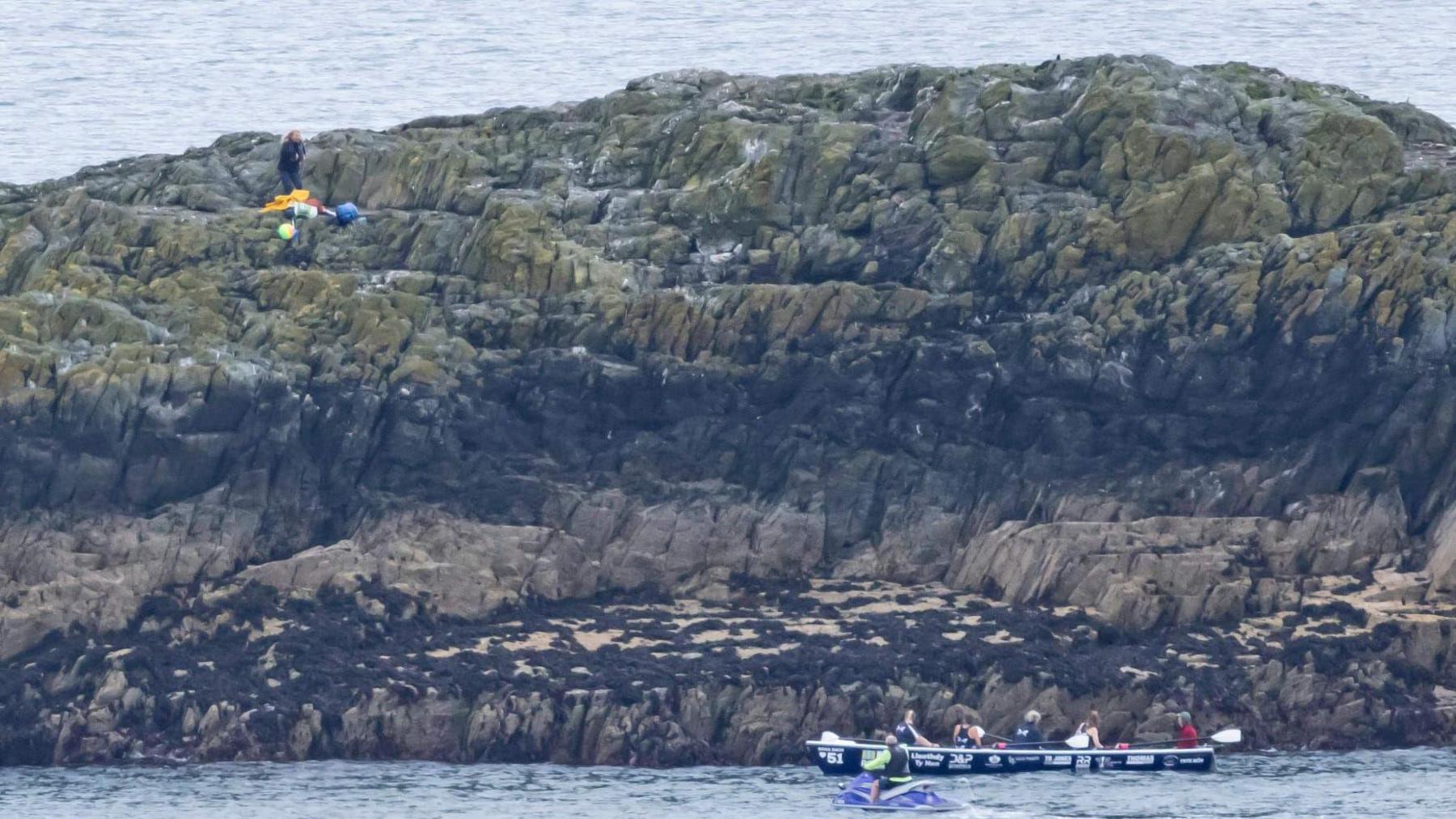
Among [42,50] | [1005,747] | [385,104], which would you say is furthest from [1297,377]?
[42,50]

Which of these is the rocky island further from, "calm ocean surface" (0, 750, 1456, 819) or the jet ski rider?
the jet ski rider

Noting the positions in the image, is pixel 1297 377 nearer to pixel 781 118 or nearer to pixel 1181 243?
pixel 1181 243

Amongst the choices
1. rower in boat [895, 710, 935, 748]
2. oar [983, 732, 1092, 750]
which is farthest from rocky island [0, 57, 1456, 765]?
rower in boat [895, 710, 935, 748]

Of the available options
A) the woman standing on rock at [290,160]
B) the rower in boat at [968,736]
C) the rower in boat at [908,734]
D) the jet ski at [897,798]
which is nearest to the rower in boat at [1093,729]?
the rower in boat at [968,736]

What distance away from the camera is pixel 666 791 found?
234ft

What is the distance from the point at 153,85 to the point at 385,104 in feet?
41.0

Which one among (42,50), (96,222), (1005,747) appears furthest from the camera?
(42,50)

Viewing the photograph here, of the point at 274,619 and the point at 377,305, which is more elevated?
the point at 377,305

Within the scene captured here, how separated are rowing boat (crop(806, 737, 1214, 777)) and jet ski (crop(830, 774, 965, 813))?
61 centimetres

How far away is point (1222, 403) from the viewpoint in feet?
259

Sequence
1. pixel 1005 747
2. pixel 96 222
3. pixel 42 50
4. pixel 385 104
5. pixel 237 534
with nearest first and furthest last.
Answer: pixel 1005 747 < pixel 237 534 < pixel 96 222 < pixel 385 104 < pixel 42 50

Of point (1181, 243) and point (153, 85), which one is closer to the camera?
point (1181, 243)

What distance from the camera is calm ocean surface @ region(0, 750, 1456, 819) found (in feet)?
228

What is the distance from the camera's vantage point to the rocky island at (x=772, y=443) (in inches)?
2931
